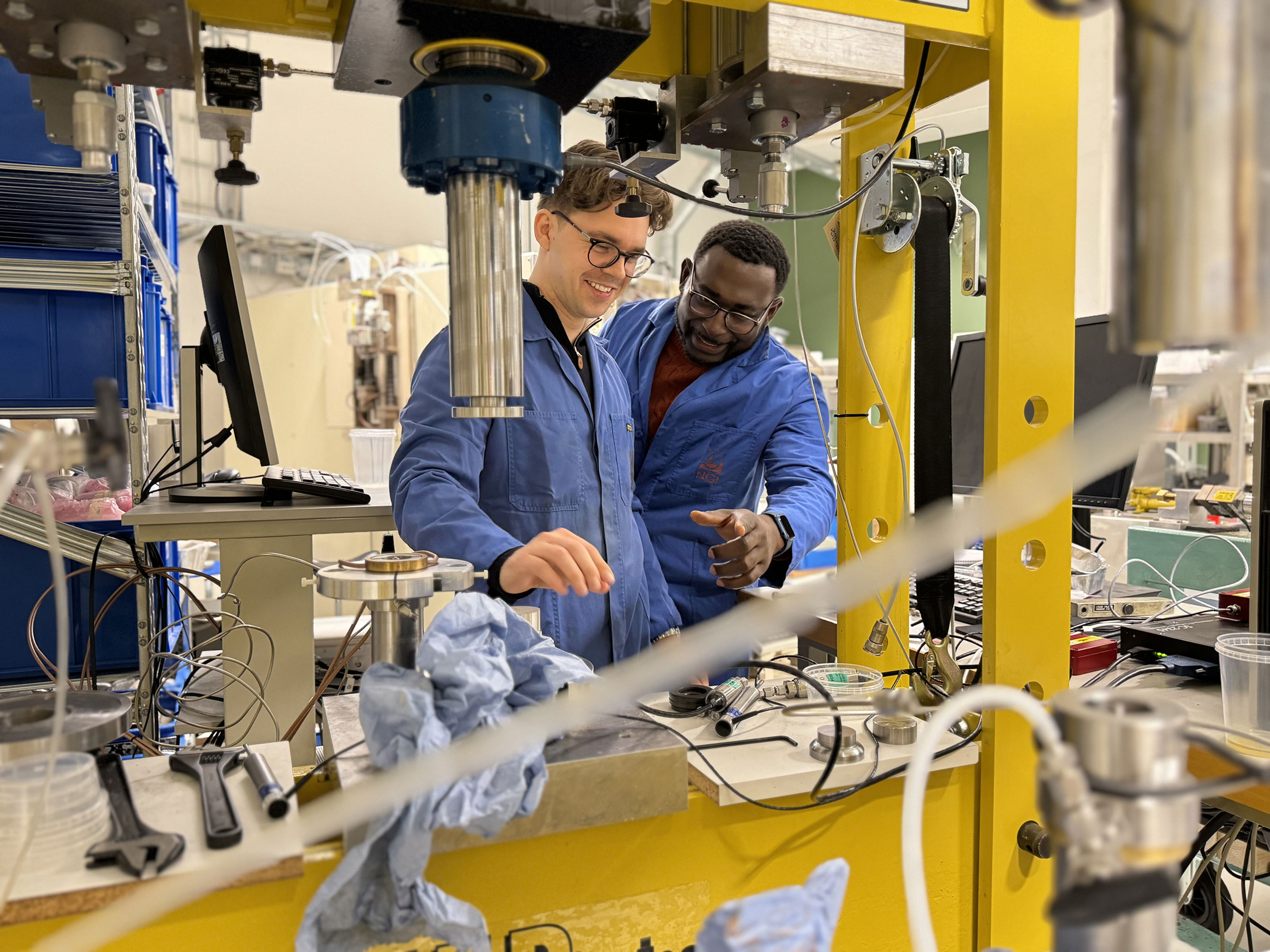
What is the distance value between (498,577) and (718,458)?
0.86 meters

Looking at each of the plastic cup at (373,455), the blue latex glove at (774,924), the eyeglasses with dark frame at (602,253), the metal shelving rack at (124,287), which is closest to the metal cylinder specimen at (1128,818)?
the blue latex glove at (774,924)

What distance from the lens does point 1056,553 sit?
107cm

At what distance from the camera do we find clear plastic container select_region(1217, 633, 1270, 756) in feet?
3.66

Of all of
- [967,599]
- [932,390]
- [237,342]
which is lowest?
[967,599]

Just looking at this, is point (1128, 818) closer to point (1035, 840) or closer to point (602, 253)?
point (1035, 840)

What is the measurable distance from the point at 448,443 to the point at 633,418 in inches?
24.9

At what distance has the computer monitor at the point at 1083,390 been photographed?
193 cm

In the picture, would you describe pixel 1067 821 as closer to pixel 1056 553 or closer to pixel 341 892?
pixel 341 892

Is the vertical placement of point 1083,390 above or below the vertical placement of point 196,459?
above

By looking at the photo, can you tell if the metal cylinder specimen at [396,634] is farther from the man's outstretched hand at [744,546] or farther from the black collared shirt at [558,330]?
the black collared shirt at [558,330]

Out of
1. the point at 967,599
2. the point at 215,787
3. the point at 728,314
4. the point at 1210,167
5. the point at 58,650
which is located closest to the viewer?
the point at 1210,167

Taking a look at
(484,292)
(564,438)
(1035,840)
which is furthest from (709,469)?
(484,292)

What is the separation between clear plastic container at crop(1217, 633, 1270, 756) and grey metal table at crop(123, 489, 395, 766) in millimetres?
1310

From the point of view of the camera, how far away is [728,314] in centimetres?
186
